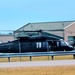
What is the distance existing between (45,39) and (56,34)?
5305cm

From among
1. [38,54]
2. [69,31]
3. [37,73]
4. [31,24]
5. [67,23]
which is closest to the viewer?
[37,73]

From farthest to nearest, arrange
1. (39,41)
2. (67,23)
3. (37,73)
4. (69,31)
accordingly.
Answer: (67,23) → (69,31) → (39,41) → (37,73)

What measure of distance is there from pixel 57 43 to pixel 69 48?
159 cm

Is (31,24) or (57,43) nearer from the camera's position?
(57,43)

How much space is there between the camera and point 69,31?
3364 inches

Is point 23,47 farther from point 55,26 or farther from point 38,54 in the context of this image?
point 55,26

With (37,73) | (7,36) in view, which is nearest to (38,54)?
(37,73)

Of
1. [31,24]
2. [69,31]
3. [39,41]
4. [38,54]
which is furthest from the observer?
[31,24]

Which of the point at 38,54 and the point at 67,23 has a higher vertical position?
the point at 67,23

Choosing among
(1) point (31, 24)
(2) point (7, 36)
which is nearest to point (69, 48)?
(1) point (31, 24)

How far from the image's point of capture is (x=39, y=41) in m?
35.2

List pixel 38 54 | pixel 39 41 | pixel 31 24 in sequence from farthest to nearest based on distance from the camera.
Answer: pixel 31 24, pixel 39 41, pixel 38 54

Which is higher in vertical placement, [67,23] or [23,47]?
[67,23]

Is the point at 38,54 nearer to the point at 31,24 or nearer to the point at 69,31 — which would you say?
the point at 69,31
